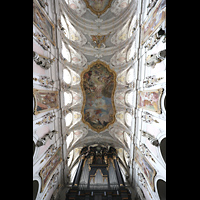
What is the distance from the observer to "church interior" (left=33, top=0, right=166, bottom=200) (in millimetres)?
5398

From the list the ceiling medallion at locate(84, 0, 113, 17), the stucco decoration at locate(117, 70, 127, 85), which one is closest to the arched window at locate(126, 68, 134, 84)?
the stucco decoration at locate(117, 70, 127, 85)

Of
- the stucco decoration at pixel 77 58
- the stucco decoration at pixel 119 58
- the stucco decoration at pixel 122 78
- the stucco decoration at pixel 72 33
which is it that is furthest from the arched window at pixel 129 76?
the stucco decoration at pixel 72 33

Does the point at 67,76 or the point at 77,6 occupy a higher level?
the point at 77,6

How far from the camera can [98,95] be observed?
41.1 feet

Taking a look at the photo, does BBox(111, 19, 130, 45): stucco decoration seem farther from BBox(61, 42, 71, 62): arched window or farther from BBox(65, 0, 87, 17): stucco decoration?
BBox(61, 42, 71, 62): arched window

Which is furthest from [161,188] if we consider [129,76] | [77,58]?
[77,58]

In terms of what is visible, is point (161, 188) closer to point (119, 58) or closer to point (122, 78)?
point (122, 78)

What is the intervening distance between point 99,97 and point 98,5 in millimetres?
9222

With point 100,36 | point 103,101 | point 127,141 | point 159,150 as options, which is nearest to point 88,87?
point 103,101
